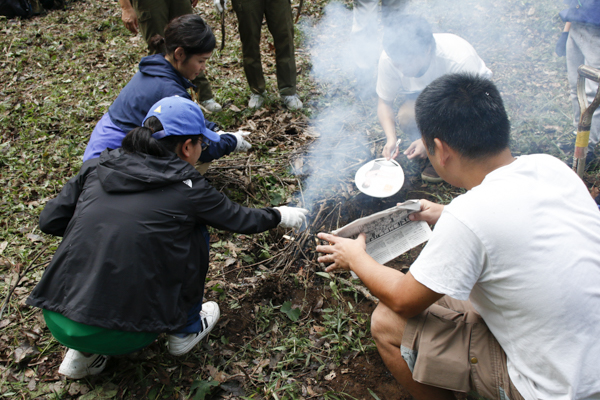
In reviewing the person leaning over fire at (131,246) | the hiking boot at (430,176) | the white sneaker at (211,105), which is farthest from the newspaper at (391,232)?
the white sneaker at (211,105)

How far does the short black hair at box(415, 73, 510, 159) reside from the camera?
1.72 metres

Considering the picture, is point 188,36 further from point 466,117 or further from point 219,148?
point 466,117

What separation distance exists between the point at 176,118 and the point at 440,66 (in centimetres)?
270

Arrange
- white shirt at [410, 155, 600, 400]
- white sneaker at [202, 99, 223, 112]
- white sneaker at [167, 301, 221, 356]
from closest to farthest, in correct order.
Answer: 1. white shirt at [410, 155, 600, 400]
2. white sneaker at [167, 301, 221, 356]
3. white sneaker at [202, 99, 223, 112]

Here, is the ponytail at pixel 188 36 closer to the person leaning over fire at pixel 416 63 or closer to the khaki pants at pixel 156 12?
the khaki pants at pixel 156 12

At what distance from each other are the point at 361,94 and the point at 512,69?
8.12 feet

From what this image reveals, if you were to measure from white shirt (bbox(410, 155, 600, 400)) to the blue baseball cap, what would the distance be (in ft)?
5.86

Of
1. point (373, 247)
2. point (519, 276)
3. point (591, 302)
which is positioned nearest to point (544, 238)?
point (519, 276)

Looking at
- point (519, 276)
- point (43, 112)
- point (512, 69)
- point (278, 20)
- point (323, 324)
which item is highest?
point (278, 20)

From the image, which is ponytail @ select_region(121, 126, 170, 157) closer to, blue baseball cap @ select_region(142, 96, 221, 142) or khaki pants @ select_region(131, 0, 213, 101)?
blue baseball cap @ select_region(142, 96, 221, 142)

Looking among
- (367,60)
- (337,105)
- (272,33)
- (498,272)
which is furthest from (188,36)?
(367,60)

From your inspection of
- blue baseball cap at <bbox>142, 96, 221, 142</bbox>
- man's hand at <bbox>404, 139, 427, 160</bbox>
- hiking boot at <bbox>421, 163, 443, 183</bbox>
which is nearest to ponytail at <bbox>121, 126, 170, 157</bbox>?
blue baseball cap at <bbox>142, 96, 221, 142</bbox>

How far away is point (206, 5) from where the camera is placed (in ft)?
27.5

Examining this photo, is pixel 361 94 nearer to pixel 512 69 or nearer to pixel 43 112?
pixel 512 69
